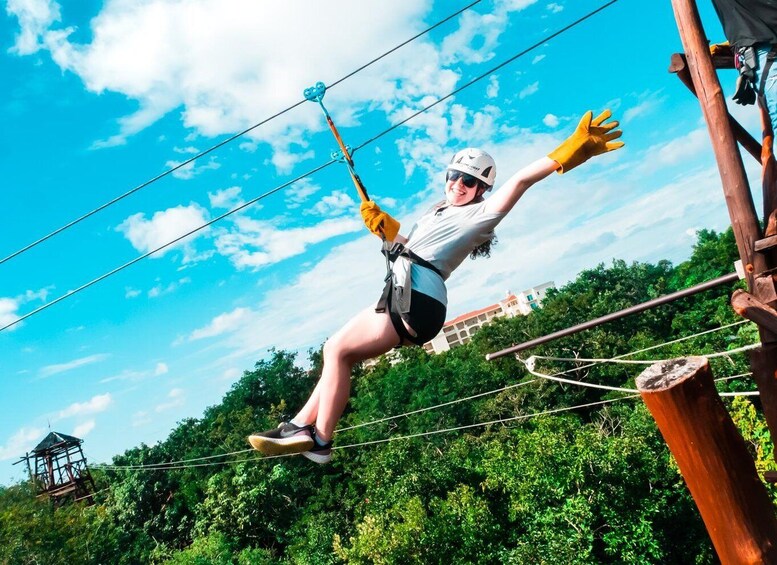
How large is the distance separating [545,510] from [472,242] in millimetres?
15746

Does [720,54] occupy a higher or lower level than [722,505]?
higher

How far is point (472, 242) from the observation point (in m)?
2.92

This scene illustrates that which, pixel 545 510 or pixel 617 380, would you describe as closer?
pixel 545 510

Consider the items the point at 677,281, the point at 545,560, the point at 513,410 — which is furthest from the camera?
the point at 677,281

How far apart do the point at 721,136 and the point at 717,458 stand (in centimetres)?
162

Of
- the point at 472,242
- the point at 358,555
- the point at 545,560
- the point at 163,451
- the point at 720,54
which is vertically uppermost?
the point at 720,54

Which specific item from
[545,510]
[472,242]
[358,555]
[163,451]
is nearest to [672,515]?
[545,510]

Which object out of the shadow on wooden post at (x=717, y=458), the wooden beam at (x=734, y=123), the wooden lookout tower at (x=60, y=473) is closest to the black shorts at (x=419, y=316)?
the shadow on wooden post at (x=717, y=458)

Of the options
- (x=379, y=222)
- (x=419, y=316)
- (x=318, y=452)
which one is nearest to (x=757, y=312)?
(x=419, y=316)

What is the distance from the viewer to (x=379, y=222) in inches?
122

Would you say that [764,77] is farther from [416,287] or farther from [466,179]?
[416,287]

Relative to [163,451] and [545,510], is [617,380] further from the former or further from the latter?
[163,451]

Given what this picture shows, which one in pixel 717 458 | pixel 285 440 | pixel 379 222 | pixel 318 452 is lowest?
pixel 717 458

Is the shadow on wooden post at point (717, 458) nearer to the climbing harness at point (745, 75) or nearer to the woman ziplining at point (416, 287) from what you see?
the woman ziplining at point (416, 287)
